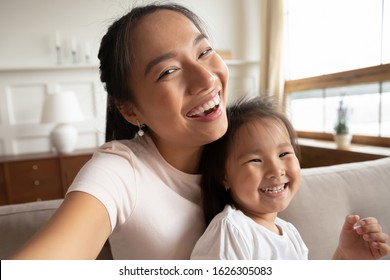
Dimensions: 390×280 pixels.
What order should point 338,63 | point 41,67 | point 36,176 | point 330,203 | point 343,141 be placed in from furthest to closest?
point 41,67
point 36,176
point 338,63
point 343,141
point 330,203

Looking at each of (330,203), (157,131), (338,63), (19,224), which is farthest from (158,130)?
(338,63)

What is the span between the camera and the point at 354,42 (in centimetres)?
191

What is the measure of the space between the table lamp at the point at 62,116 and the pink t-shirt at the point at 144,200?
1.84 m

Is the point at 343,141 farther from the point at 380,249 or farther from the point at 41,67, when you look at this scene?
the point at 41,67

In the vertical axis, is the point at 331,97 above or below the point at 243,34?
below

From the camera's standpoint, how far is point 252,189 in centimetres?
61

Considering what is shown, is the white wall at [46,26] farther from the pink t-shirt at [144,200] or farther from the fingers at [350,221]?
the fingers at [350,221]

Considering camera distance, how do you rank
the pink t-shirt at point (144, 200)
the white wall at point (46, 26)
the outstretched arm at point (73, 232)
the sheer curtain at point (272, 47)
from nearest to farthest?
the outstretched arm at point (73, 232)
the pink t-shirt at point (144, 200)
the white wall at point (46, 26)
the sheer curtain at point (272, 47)

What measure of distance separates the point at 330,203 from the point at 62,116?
1.94 m

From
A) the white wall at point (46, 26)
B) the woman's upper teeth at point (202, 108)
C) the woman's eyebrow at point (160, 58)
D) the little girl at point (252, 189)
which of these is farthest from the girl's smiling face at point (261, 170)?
the white wall at point (46, 26)

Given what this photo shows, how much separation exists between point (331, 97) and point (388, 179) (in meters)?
1.36

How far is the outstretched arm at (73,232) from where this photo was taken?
401 millimetres
